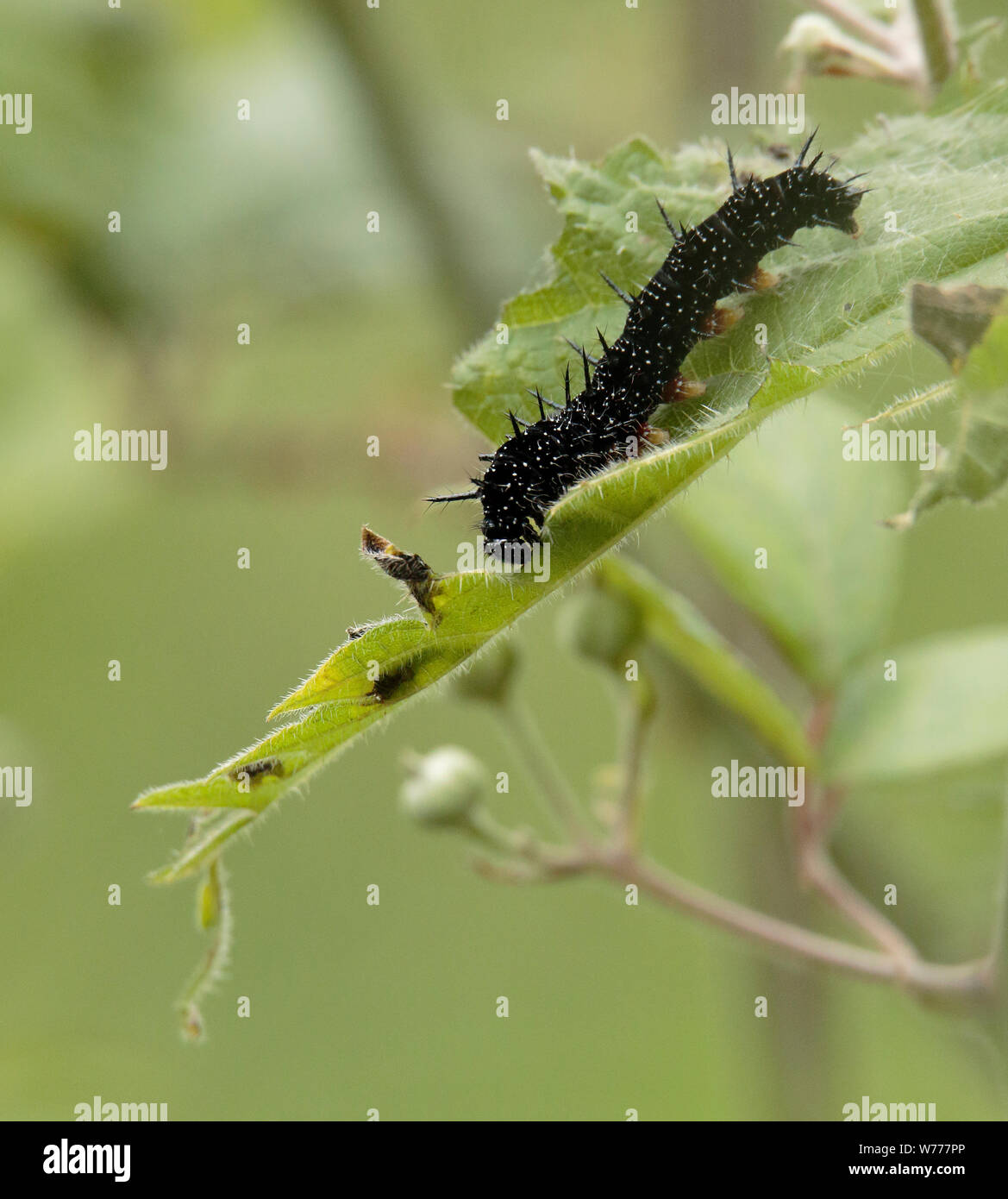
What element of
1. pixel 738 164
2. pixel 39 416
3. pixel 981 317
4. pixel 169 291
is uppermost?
pixel 169 291

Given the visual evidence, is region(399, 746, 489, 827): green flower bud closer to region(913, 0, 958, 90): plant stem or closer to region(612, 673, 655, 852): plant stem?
region(612, 673, 655, 852): plant stem

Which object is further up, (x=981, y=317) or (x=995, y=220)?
(x=995, y=220)

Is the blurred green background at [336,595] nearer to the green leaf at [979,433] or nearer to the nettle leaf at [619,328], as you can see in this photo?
the nettle leaf at [619,328]

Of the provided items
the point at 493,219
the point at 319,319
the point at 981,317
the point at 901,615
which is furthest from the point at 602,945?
the point at 981,317

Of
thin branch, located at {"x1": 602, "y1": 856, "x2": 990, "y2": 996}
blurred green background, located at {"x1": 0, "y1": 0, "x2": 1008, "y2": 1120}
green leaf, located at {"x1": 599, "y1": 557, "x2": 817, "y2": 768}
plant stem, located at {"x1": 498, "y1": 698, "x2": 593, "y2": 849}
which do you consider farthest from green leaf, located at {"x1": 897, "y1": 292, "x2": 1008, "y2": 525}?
plant stem, located at {"x1": 498, "y1": 698, "x2": 593, "y2": 849}

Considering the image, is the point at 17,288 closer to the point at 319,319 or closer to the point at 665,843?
the point at 319,319

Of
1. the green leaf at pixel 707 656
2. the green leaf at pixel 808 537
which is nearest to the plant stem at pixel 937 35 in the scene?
the green leaf at pixel 808 537

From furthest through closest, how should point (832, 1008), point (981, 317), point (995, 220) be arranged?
point (832, 1008), point (995, 220), point (981, 317)
